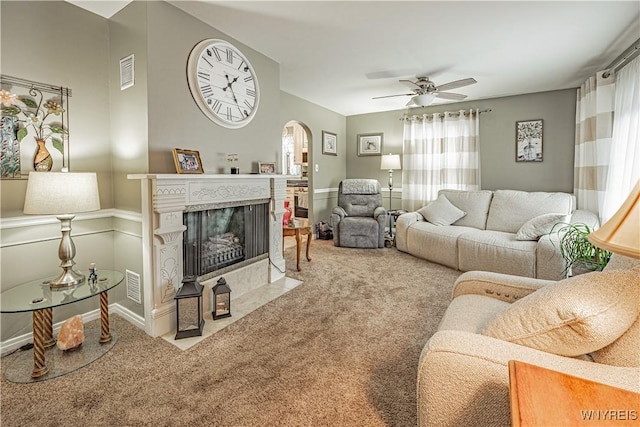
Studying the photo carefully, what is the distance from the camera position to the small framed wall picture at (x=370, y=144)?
598 centimetres

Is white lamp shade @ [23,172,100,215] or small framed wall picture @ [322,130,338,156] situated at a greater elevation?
small framed wall picture @ [322,130,338,156]

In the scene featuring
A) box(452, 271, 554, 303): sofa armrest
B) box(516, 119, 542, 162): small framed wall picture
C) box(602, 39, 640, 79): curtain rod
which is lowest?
box(452, 271, 554, 303): sofa armrest

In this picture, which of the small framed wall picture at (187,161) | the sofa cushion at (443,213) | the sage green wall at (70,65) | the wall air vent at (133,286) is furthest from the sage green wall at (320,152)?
the wall air vent at (133,286)

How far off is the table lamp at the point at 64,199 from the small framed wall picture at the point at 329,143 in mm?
4055

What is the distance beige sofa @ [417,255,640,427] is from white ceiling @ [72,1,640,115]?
2.20 meters

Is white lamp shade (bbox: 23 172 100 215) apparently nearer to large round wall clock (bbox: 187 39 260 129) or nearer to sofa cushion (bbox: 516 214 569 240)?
large round wall clock (bbox: 187 39 260 129)

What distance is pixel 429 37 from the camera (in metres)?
2.78

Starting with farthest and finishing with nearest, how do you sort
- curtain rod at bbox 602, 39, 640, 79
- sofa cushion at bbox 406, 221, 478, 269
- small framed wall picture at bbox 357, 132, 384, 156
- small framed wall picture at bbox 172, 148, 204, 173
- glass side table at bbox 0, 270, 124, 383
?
small framed wall picture at bbox 357, 132, 384, 156 < sofa cushion at bbox 406, 221, 478, 269 < curtain rod at bbox 602, 39, 640, 79 < small framed wall picture at bbox 172, 148, 204, 173 < glass side table at bbox 0, 270, 124, 383

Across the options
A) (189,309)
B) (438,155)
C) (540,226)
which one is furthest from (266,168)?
(438,155)

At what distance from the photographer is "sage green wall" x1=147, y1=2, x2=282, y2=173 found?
7.28ft

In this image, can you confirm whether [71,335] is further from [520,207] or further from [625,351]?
[520,207]

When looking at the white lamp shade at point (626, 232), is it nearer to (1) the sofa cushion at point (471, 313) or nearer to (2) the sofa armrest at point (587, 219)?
(1) the sofa cushion at point (471, 313)

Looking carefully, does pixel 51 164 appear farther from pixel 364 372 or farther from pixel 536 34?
pixel 536 34

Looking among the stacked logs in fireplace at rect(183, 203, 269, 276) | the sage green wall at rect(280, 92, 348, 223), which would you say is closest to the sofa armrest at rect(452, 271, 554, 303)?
the stacked logs in fireplace at rect(183, 203, 269, 276)
